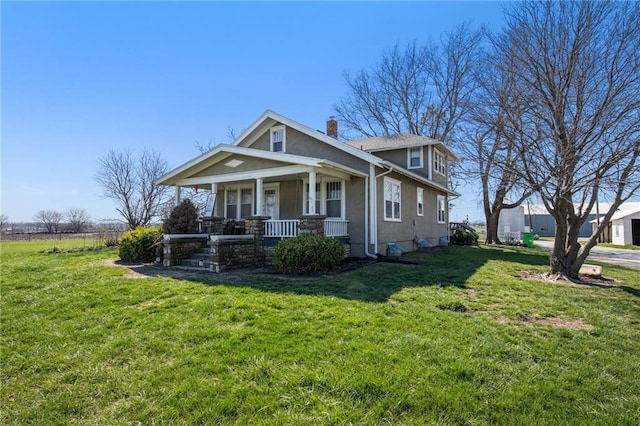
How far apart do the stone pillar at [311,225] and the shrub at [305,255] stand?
72 cm

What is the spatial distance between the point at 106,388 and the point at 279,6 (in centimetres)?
997

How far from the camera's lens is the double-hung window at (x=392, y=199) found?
12839mm

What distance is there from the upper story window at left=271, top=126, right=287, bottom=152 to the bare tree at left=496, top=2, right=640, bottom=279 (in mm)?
7751

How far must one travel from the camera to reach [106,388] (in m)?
3.30

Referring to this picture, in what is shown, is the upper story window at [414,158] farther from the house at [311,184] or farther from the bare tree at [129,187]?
the bare tree at [129,187]

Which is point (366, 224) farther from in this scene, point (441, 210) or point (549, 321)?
point (441, 210)

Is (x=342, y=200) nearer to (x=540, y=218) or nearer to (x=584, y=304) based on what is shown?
(x=584, y=304)

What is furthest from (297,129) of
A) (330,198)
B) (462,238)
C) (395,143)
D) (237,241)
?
(462,238)

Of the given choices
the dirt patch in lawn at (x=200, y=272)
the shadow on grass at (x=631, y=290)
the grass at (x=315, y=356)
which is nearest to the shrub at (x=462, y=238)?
the dirt patch in lawn at (x=200, y=272)

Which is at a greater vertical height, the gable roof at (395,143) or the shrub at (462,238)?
the gable roof at (395,143)

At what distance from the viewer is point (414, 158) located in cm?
1628

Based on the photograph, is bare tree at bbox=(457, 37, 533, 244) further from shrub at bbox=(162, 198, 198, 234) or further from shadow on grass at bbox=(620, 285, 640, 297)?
shrub at bbox=(162, 198, 198, 234)

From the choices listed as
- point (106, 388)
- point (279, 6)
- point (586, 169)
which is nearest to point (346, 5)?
point (279, 6)

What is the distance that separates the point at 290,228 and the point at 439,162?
418 inches
